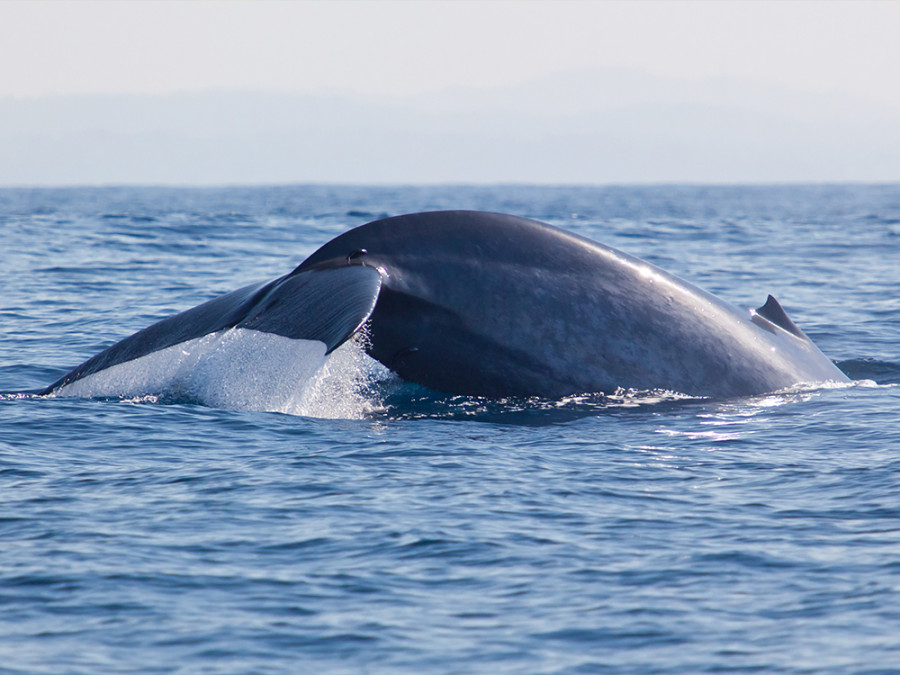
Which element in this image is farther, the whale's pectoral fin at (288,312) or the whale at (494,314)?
the whale at (494,314)

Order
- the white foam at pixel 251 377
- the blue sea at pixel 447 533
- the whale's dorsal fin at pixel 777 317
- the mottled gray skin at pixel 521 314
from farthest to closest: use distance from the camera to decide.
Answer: the whale's dorsal fin at pixel 777 317
the mottled gray skin at pixel 521 314
the white foam at pixel 251 377
the blue sea at pixel 447 533

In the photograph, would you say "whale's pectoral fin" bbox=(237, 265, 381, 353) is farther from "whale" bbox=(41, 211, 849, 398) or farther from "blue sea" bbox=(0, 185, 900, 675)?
"blue sea" bbox=(0, 185, 900, 675)

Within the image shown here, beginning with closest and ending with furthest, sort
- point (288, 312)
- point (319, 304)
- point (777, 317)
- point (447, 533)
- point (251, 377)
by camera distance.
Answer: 1. point (447, 533)
2. point (319, 304)
3. point (288, 312)
4. point (251, 377)
5. point (777, 317)

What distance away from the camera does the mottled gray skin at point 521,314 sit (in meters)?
8.87

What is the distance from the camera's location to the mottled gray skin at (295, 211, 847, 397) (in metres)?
8.87

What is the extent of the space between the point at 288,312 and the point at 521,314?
1846 mm

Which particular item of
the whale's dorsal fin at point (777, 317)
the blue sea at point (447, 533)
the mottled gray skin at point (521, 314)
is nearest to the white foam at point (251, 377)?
the blue sea at point (447, 533)

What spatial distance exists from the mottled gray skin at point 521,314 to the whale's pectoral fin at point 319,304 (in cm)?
26

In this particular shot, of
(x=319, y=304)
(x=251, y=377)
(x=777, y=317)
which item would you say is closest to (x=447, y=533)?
(x=319, y=304)

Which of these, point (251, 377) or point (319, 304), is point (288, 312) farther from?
point (251, 377)

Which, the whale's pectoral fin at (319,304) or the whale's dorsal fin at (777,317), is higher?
the whale's pectoral fin at (319,304)

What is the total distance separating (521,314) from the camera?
9.08 m

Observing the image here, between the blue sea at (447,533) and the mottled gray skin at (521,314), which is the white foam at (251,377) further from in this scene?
the mottled gray skin at (521,314)

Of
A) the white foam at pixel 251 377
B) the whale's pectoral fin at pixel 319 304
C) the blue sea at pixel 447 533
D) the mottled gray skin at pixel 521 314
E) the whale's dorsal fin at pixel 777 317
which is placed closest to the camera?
the blue sea at pixel 447 533
